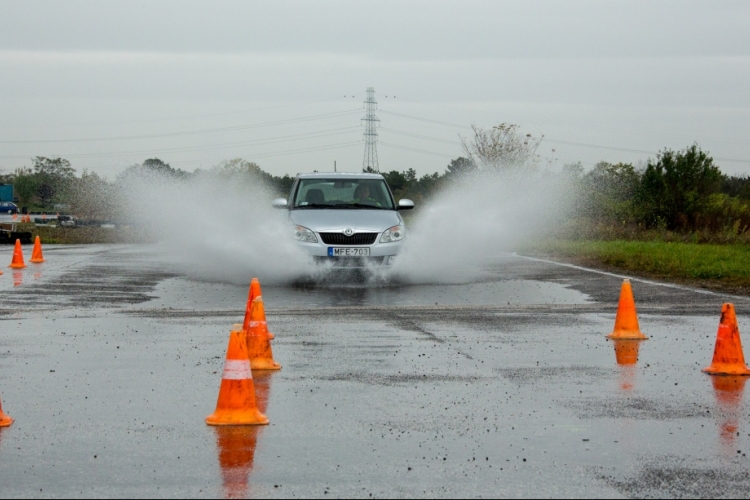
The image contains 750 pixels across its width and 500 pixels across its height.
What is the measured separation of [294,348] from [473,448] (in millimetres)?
4438

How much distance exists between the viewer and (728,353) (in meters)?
9.34

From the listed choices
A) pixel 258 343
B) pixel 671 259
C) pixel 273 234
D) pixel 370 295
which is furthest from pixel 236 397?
pixel 671 259

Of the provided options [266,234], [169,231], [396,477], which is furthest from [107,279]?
[396,477]

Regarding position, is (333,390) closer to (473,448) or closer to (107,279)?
(473,448)

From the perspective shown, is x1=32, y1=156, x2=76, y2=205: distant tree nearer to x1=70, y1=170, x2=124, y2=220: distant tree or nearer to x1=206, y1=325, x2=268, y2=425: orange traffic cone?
x1=70, y1=170, x2=124, y2=220: distant tree

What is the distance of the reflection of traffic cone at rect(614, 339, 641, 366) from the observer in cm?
1000

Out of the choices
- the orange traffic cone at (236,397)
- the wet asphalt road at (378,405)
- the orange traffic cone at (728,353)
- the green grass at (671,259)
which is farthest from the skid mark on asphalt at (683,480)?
the green grass at (671,259)

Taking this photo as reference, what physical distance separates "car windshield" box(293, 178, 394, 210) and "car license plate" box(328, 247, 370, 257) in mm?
1440

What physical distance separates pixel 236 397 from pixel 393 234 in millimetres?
11504

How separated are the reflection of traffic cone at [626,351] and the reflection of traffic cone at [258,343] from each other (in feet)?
10.1

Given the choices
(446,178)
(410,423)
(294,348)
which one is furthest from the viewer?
(446,178)

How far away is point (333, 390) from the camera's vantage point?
8359mm

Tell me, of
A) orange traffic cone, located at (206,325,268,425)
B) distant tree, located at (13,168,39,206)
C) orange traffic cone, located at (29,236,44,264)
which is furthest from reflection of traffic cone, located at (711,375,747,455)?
distant tree, located at (13,168,39,206)

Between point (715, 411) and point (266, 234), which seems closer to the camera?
point (715, 411)
